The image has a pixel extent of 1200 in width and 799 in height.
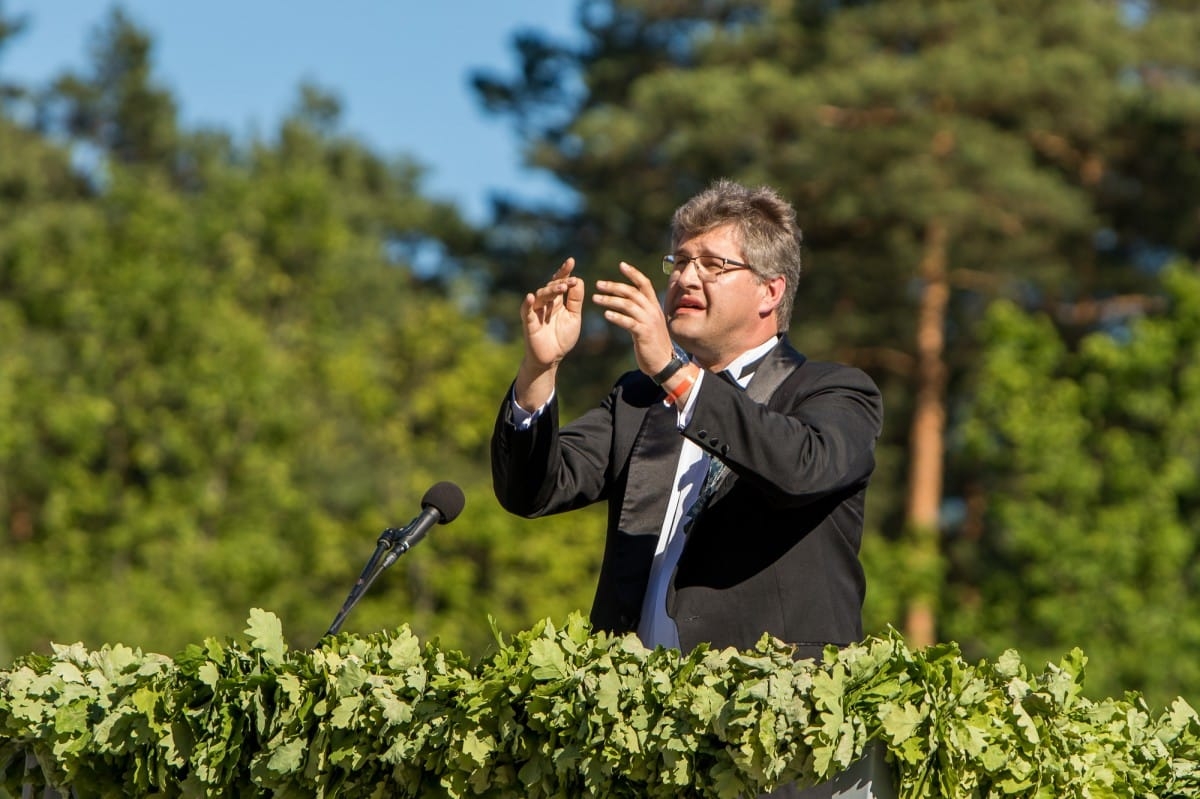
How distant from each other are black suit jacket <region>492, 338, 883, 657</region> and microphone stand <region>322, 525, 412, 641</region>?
29 cm

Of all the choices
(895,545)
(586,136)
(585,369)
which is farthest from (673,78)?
(895,545)

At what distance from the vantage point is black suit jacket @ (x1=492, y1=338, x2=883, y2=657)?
429cm

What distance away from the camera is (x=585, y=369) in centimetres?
2809

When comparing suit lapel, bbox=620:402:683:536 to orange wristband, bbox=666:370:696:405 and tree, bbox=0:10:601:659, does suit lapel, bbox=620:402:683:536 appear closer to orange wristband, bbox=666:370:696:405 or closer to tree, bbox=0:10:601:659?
orange wristband, bbox=666:370:696:405

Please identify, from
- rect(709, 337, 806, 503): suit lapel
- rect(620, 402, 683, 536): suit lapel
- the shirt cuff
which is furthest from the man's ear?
the shirt cuff

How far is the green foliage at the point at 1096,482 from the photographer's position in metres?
24.8

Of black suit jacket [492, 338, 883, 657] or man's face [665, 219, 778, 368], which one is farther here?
man's face [665, 219, 778, 368]

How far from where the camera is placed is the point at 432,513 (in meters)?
4.97

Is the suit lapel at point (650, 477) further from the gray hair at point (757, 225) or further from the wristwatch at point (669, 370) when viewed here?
the wristwatch at point (669, 370)

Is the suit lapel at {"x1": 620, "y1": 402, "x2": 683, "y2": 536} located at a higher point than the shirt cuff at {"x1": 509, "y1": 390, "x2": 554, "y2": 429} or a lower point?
lower

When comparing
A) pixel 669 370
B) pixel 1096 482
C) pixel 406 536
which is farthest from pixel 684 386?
pixel 1096 482

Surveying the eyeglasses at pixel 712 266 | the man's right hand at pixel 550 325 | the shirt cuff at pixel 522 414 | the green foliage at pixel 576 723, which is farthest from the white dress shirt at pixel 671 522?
the green foliage at pixel 576 723

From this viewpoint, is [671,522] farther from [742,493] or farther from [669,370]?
[669,370]

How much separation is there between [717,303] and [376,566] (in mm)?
1092
